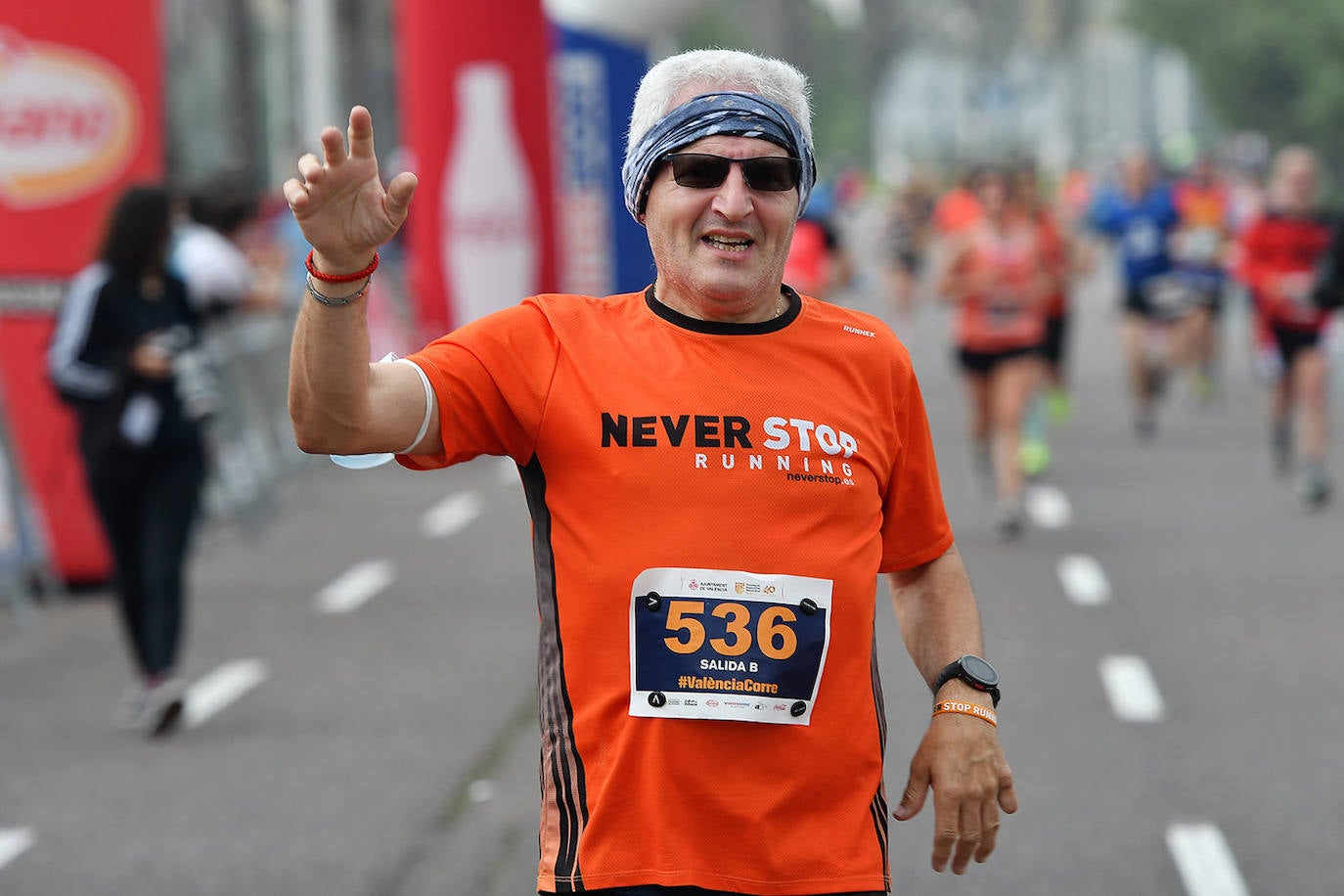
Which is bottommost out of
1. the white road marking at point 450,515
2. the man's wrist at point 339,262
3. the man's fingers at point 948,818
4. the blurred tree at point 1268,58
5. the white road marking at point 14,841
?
the blurred tree at point 1268,58

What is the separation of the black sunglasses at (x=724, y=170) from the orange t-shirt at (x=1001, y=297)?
9.02 metres

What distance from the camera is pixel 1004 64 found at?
75.3 m

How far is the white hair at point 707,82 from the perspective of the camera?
9.97ft

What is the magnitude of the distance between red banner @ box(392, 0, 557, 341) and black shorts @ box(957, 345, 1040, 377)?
6765 mm

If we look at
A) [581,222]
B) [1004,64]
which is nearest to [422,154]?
[581,222]

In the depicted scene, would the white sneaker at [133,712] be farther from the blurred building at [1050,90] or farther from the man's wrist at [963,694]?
the blurred building at [1050,90]

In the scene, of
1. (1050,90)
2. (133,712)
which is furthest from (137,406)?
(1050,90)

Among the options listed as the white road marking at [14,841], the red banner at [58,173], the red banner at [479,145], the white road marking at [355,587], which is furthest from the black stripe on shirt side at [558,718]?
the red banner at [479,145]

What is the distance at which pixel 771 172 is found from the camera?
3020mm

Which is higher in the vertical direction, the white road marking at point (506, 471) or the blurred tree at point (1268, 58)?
the white road marking at point (506, 471)

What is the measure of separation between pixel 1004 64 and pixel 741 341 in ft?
244

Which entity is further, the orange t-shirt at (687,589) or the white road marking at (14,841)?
the white road marking at (14,841)

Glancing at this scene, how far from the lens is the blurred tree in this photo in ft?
121

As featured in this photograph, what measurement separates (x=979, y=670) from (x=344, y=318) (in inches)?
45.4
